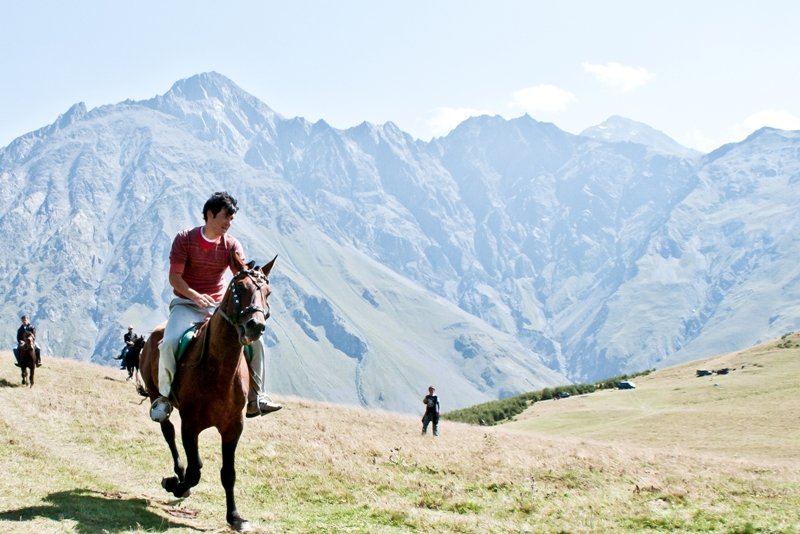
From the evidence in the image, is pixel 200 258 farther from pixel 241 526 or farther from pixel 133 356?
pixel 133 356

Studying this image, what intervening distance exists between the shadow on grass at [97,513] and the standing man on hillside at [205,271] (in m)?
1.68

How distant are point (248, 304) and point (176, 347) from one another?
2.33 meters

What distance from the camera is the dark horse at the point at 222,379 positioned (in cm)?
1120

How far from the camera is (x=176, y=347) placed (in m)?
12.3

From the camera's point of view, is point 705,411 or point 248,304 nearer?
point 248,304

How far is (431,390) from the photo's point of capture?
128ft

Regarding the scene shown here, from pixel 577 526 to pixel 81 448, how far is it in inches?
501

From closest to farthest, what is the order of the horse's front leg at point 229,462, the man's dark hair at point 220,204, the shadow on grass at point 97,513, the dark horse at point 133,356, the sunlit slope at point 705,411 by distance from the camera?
the shadow on grass at point 97,513, the horse's front leg at point 229,462, the man's dark hair at point 220,204, the dark horse at point 133,356, the sunlit slope at point 705,411

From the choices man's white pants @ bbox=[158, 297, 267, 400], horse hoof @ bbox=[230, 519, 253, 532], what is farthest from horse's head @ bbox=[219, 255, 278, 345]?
horse hoof @ bbox=[230, 519, 253, 532]

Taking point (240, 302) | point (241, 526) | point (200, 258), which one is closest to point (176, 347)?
point (200, 258)

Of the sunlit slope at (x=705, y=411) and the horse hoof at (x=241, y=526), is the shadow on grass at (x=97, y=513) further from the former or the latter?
the sunlit slope at (x=705, y=411)

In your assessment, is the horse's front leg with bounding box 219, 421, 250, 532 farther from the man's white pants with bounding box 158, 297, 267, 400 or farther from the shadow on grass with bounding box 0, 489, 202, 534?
the man's white pants with bounding box 158, 297, 267, 400

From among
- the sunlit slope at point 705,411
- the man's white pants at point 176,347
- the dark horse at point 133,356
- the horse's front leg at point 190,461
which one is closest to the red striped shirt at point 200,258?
the man's white pants at point 176,347

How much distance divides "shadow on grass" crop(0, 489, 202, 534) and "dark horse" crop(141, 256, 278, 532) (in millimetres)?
913
